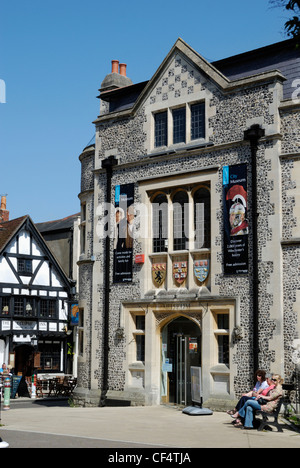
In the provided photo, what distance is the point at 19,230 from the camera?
124ft

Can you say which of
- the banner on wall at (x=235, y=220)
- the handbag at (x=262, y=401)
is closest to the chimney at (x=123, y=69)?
the banner on wall at (x=235, y=220)

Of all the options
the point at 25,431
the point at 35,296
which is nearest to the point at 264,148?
the point at 25,431

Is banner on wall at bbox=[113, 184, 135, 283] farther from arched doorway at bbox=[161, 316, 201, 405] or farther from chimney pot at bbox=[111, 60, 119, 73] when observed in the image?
chimney pot at bbox=[111, 60, 119, 73]

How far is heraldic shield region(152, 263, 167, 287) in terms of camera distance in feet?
67.6

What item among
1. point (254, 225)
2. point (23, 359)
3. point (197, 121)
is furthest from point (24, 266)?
point (254, 225)

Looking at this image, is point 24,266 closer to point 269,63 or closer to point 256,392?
point 269,63

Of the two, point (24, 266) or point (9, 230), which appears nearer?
point (24, 266)

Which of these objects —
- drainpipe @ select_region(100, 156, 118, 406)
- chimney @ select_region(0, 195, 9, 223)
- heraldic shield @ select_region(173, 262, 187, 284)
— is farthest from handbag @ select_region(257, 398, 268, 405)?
chimney @ select_region(0, 195, 9, 223)

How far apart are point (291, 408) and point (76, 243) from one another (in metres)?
25.5

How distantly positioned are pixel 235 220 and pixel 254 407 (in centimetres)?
621

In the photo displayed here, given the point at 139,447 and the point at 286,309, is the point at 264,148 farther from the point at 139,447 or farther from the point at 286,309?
the point at 139,447

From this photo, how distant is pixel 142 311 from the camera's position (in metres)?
20.9

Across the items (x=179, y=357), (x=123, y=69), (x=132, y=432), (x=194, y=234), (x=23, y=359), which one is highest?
(x=123, y=69)

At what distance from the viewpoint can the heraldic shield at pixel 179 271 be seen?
20.0 m
